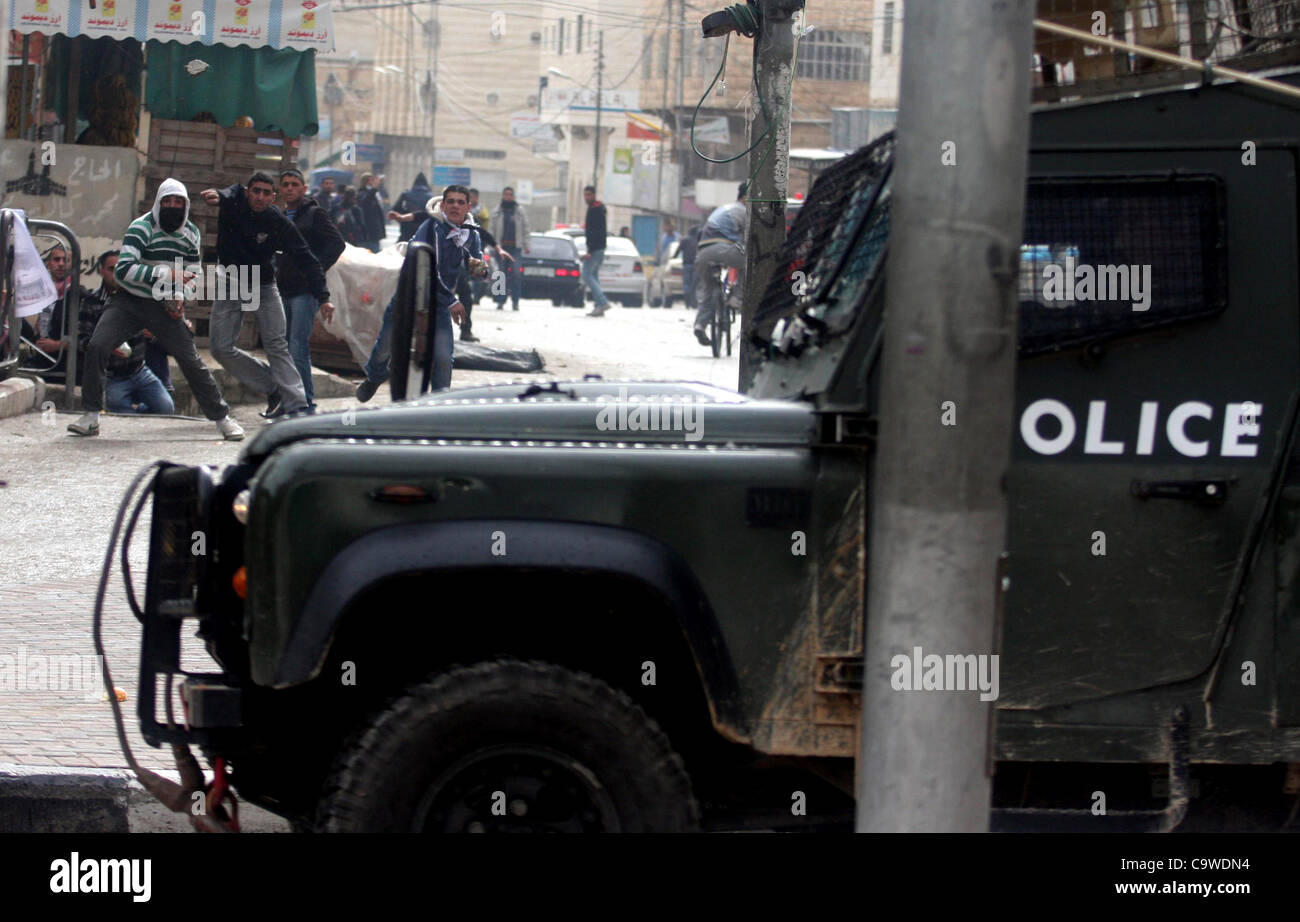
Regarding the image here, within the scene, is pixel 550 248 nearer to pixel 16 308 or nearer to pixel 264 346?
pixel 16 308

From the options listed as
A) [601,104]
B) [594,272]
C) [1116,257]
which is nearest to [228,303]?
[1116,257]

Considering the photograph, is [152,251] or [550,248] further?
[550,248]

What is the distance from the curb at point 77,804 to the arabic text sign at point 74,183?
11005 mm

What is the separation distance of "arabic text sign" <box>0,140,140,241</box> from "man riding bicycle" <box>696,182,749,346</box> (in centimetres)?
591

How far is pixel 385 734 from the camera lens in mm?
→ 3354

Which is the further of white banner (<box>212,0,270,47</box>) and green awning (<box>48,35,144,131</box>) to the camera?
green awning (<box>48,35,144,131</box>)

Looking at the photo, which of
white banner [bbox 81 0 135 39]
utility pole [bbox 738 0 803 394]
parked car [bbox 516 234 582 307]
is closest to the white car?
parked car [bbox 516 234 582 307]

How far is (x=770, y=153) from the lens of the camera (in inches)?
369

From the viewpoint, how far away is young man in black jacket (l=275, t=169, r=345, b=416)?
1151cm

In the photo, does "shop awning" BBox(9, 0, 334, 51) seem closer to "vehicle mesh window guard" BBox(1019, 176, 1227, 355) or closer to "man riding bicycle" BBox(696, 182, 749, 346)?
"man riding bicycle" BBox(696, 182, 749, 346)

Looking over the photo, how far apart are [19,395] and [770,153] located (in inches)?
250

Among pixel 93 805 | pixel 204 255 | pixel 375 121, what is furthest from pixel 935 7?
pixel 375 121

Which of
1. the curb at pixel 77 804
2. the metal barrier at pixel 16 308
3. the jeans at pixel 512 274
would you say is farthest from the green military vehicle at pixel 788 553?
the jeans at pixel 512 274

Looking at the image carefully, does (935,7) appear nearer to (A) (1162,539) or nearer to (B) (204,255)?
(A) (1162,539)
